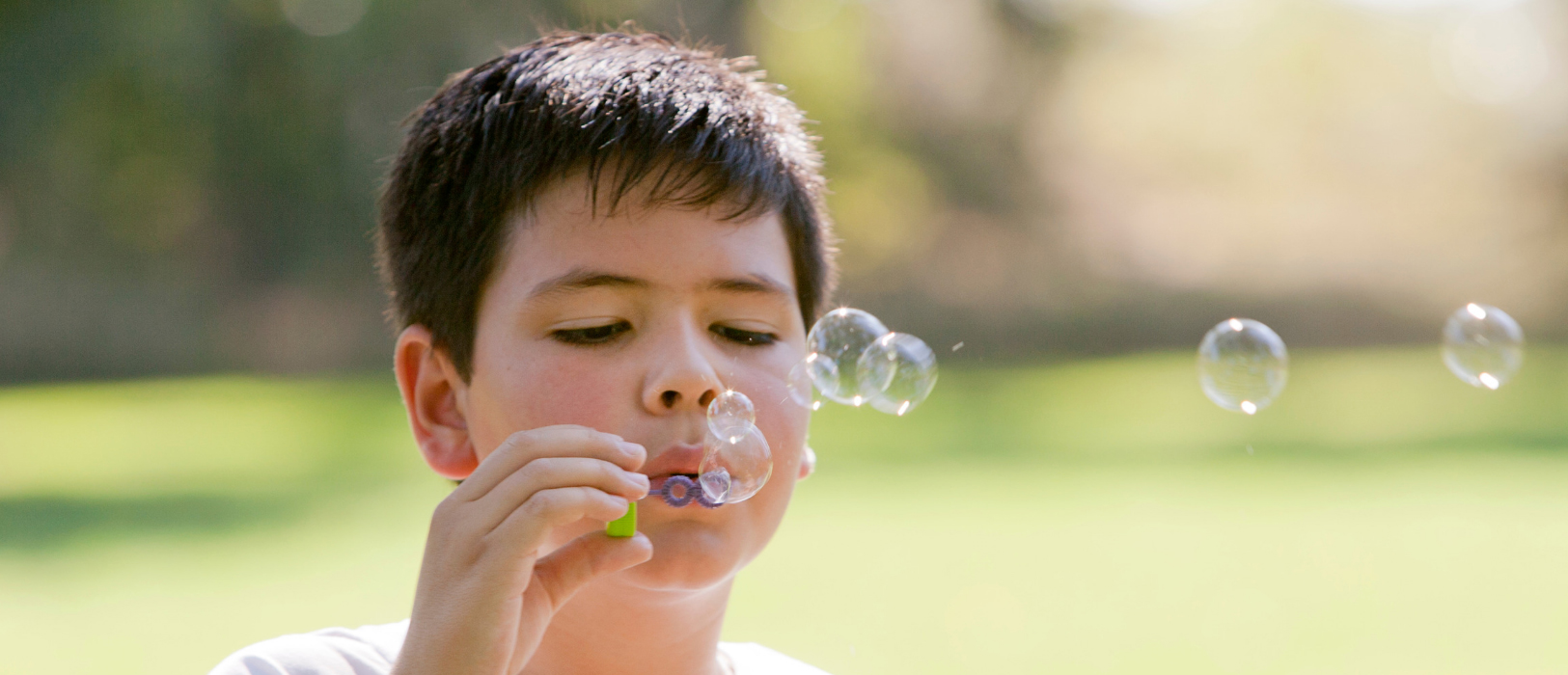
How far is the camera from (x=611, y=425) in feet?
3.72

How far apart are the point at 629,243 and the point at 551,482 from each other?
25 centimetres

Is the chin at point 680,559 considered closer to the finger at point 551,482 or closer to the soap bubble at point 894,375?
the finger at point 551,482

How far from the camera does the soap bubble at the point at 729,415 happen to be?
1142 millimetres

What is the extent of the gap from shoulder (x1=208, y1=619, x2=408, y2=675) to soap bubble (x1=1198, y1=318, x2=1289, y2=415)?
46.9 inches

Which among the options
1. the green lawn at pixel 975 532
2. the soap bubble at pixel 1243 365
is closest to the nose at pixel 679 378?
the soap bubble at pixel 1243 365

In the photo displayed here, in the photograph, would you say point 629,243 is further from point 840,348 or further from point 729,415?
point 840,348

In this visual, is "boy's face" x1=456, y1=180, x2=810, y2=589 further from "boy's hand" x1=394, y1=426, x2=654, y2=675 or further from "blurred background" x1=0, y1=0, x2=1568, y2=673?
"blurred background" x1=0, y1=0, x2=1568, y2=673

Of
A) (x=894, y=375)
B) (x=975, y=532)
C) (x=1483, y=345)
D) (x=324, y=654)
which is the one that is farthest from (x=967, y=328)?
(x=324, y=654)

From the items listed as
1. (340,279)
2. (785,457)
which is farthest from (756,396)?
(340,279)

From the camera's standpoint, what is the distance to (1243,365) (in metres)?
1.96

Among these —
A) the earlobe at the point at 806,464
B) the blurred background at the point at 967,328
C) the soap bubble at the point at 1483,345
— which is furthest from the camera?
the blurred background at the point at 967,328

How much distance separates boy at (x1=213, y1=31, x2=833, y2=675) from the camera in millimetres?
1015

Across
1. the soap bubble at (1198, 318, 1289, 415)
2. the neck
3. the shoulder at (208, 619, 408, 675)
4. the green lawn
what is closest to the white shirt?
the shoulder at (208, 619, 408, 675)

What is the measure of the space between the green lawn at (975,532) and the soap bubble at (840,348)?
2.47 meters
